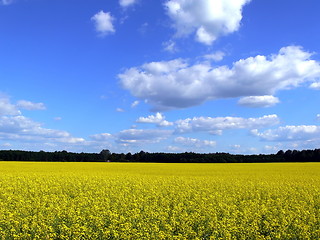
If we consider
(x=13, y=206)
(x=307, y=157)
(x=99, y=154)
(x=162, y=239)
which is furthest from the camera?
(x=99, y=154)

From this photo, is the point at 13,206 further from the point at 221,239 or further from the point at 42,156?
the point at 42,156

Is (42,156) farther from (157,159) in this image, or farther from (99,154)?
(157,159)

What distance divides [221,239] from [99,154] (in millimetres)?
86180

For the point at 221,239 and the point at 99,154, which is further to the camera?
the point at 99,154

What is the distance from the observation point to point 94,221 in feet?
29.2

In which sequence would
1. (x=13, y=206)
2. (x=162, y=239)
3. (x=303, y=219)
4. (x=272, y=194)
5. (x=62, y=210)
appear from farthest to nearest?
(x=272, y=194), (x=13, y=206), (x=62, y=210), (x=303, y=219), (x=162, y=239)

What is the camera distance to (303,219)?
917 cm

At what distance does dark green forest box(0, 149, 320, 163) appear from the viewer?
250 ft

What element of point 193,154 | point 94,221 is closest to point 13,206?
point 94,221

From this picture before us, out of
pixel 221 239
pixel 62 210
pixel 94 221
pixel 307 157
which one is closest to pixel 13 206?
pixel 62 210

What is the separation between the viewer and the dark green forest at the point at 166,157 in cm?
7619

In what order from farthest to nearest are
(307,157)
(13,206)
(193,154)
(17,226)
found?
(193,154)
(307,157)
(13,206)
(17,226)

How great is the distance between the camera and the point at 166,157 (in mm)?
82625

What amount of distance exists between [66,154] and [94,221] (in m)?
81.8
